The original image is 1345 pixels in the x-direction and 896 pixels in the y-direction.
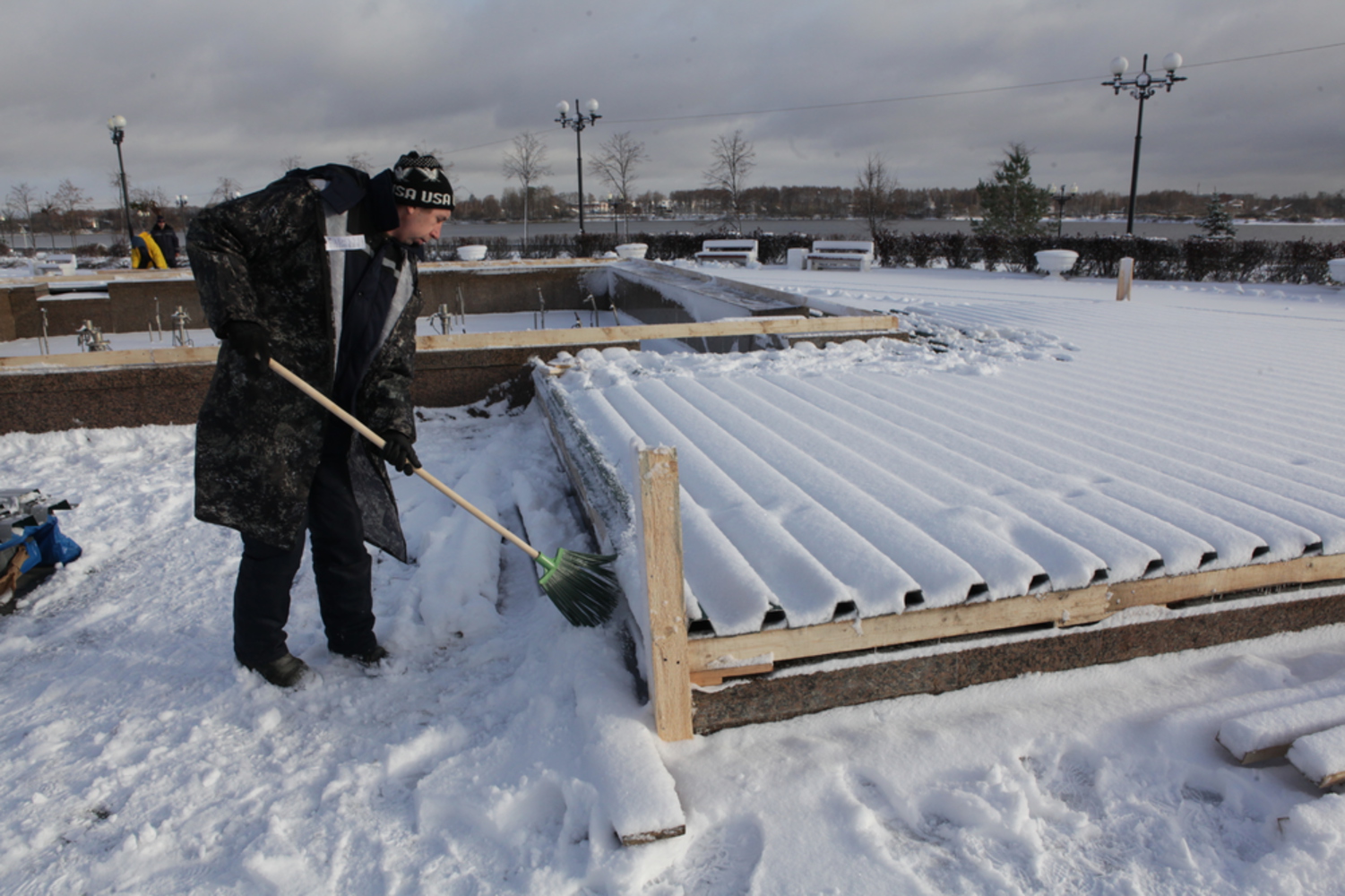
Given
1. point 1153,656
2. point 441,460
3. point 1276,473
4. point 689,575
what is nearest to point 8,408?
point 441,460

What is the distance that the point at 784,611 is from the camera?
2.31 metres

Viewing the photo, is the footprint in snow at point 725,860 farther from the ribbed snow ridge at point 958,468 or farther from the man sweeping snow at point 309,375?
the man sweeping snow at point 309,375

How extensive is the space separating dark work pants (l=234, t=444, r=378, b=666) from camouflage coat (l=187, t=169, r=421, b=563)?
4.1 inches

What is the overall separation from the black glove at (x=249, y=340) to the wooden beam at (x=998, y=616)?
1549 mm

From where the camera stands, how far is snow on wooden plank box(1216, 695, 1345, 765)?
2205 mm

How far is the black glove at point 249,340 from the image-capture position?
2289 mm

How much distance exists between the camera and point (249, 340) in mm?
2289

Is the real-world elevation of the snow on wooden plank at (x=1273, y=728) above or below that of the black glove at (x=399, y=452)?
below

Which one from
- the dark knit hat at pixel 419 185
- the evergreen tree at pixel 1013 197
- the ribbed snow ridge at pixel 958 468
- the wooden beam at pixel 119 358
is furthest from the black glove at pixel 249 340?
the evergreen tree at pixel 1013 197

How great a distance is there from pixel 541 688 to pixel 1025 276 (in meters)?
16.4

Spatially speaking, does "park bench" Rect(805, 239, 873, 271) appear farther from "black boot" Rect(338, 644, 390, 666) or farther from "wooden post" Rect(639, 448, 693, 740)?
"wooden post" Rect(639, 448, 693, 740)

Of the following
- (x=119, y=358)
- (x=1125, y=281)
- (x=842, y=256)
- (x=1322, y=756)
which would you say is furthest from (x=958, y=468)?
(x=842, y=256)

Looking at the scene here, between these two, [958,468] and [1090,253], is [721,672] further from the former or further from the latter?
[1090,253]

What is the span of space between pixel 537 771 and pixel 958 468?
2.25 meters
